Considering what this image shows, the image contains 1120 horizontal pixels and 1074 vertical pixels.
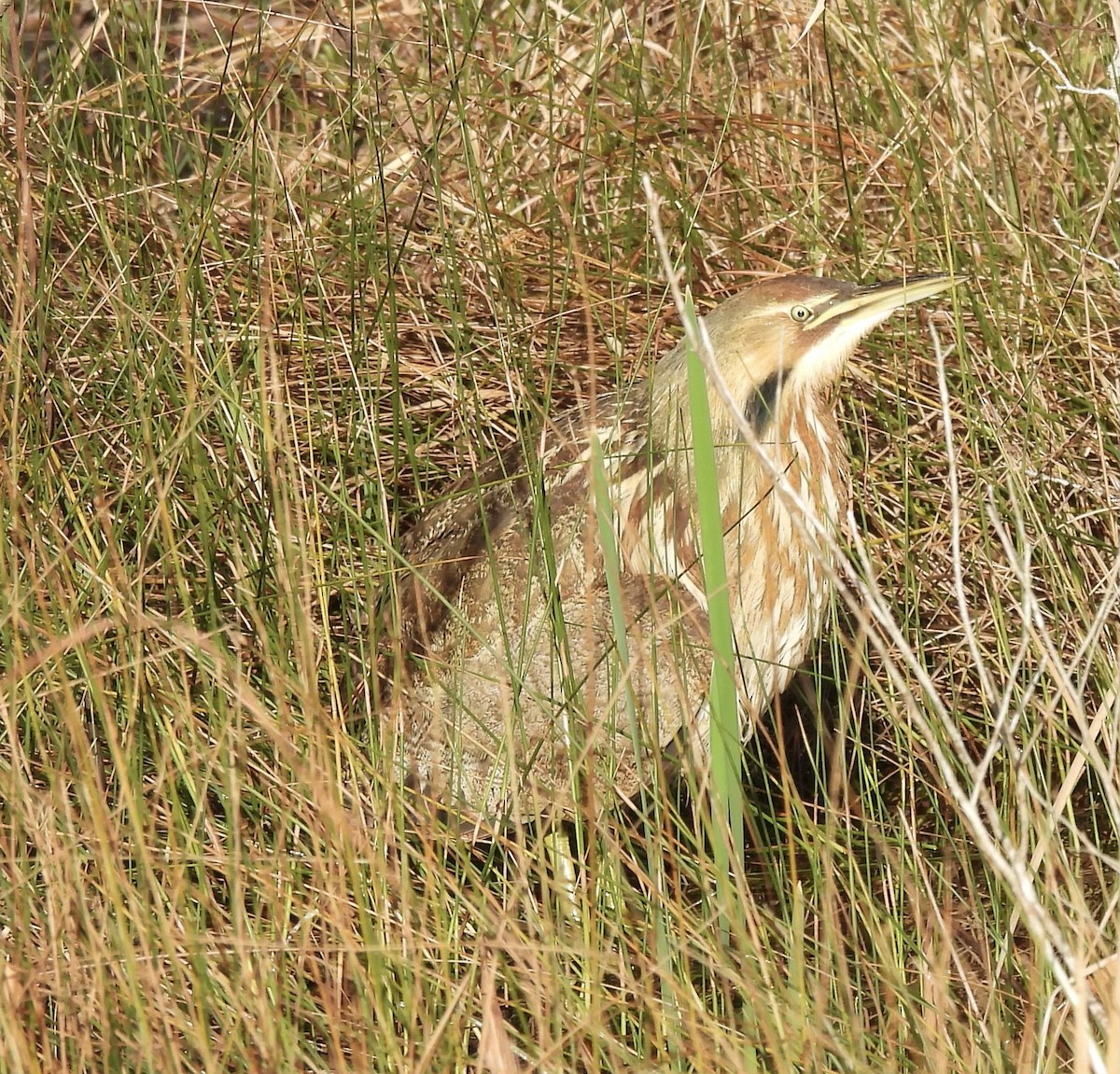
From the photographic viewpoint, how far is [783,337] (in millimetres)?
2162

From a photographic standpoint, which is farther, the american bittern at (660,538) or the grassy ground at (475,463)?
the american bittern at (660,538)

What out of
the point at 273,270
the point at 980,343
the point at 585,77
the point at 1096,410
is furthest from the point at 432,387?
the point at 1096,410

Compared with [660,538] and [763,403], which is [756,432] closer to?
[763,403]

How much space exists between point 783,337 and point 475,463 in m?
0.43

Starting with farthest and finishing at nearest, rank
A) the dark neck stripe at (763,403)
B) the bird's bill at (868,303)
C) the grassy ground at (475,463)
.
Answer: the dark neck stripe at (763,403)
the bird's bill at (868,303)
the grassy ground at (475,463)

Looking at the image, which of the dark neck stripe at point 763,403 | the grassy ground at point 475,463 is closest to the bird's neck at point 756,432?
the dark neck stripe at point 763,403

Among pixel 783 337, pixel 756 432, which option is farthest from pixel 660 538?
pixel 783 337

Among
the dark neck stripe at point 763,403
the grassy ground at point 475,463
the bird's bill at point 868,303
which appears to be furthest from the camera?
the dark neck stripe at point 763,403

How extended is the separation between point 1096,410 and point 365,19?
149 cm

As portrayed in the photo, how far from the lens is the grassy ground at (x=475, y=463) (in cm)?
144

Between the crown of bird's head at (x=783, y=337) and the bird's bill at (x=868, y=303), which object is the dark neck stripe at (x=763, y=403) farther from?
the bird's bill at (x=868, y=303)

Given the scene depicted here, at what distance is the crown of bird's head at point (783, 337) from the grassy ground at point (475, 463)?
0.11 m

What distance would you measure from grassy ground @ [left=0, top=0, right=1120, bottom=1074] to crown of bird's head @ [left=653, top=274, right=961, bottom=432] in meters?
0.11

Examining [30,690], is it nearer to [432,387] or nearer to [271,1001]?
[271,1001]
